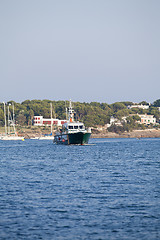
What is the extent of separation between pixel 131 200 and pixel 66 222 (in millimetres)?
7154

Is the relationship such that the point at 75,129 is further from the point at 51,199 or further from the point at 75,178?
the point at 51,199

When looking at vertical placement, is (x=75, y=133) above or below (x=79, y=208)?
above

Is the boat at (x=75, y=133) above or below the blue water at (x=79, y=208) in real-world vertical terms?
above

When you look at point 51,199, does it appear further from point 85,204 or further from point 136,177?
point 136,177

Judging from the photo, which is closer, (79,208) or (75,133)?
(79,208)

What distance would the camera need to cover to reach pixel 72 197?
30219 millimetres

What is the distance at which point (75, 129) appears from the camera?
4505 inches

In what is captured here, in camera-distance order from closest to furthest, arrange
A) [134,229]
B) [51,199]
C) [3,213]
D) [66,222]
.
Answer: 1. [134,229]
2. [66,222]
3. [3,213]
4. [51,199]

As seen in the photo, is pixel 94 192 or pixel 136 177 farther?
pixel 136 177

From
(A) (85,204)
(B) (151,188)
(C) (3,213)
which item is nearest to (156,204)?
(A) (85,204)

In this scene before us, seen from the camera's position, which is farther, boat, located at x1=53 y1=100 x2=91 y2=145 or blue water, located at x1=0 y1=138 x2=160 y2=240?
boat, located at x1=53 y1=100 x2=91 y2=145

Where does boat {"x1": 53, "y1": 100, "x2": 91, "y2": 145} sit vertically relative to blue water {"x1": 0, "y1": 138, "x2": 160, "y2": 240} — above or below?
above

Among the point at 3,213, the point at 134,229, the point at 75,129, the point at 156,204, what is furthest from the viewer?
the point at 75,129

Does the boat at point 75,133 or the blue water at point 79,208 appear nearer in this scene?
the blue water at point 79,208
